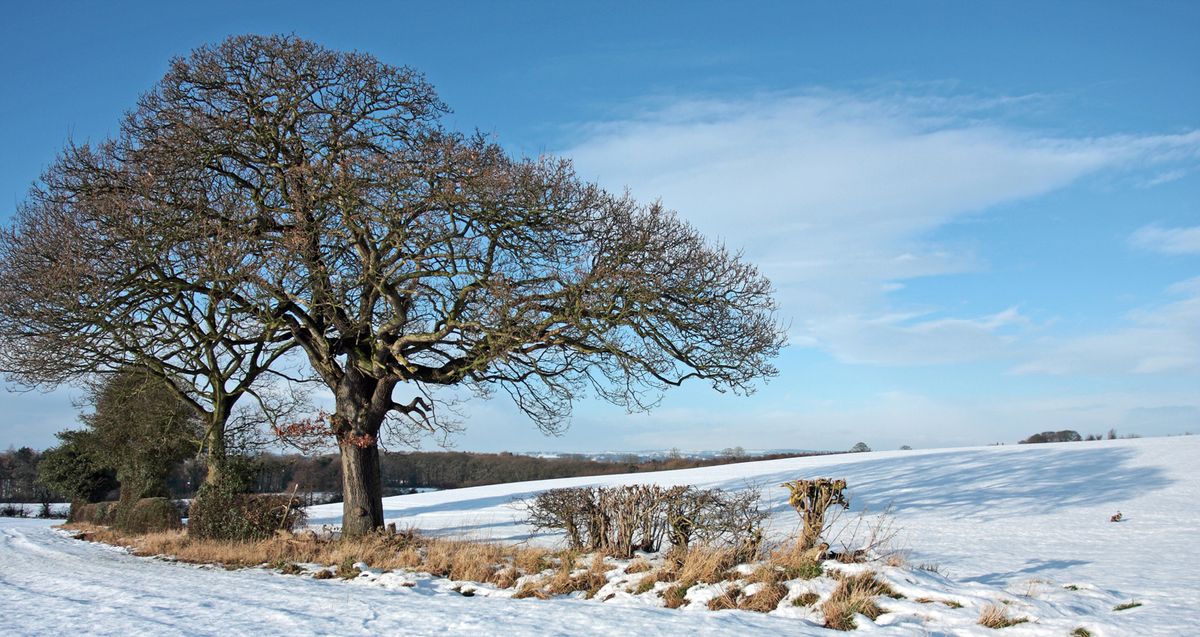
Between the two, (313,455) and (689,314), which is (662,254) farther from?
(313,455)

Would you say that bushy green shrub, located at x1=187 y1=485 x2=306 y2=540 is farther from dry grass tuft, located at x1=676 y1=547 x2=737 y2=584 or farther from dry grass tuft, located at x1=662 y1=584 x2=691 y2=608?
dry grass tuft, located at x1=662 y1=584 x2=691 y2=608

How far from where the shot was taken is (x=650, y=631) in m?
6.77

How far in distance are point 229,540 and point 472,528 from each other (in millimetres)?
6034

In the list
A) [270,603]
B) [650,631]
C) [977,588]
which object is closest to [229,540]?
[270,603]

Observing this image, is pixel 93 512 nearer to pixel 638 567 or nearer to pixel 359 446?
pixel 359 446

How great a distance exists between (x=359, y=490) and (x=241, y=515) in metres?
2.59

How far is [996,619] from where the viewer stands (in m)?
7.02

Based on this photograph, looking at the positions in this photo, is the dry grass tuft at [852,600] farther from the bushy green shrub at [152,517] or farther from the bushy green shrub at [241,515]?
the bushy green shrub at [152,517]

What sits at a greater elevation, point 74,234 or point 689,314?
point 74,234

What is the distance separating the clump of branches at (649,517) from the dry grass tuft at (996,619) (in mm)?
3373

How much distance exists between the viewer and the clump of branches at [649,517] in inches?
428

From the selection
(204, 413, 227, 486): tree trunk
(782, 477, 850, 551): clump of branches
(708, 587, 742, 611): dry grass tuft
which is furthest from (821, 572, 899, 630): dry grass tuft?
(204, 413, 227, 486): tree trunk

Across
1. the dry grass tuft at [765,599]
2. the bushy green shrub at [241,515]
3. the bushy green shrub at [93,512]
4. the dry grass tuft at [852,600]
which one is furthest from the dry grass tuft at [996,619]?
the bushy green shrub at [93,512]

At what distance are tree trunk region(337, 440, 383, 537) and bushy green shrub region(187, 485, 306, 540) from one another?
1.34 metres
